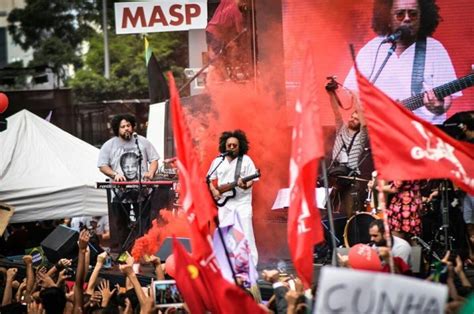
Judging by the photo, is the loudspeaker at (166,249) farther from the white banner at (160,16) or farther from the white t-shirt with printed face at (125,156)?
the white banner at (160,16)

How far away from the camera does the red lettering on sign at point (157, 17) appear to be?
17.1 metres

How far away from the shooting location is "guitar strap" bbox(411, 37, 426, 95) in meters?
14.0

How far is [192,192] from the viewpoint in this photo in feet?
28.1

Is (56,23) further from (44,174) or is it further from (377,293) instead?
(377,293)

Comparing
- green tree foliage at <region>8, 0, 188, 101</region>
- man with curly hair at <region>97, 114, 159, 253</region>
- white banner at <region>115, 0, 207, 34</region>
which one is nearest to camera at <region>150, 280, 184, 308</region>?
man with curly hair at <region>97, 114, 159, 253</region>

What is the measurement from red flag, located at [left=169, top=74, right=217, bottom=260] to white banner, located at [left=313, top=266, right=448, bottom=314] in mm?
2043

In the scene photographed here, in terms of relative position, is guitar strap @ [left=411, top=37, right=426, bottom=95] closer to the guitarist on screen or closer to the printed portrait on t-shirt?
the guitarist on screen

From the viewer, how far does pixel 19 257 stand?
1642 cm

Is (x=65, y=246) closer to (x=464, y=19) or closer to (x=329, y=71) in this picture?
(x=329, y=71)

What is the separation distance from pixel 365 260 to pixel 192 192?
140 centimetres

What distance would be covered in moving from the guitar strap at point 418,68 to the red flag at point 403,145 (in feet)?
18.6

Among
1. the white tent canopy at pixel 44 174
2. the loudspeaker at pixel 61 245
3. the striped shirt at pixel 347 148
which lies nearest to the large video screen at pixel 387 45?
the striped shirt at pixel 347 148

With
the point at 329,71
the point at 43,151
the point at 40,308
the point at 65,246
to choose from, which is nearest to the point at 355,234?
the point at 329,71

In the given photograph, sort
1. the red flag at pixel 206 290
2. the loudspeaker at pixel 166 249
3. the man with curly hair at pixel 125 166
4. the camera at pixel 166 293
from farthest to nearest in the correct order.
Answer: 1. the man with curly hair at pixel 125 166
2. the loudspeaker at pixel 166 249
3. the camera at pixel 166 293
4. the red flag at pixel 206 290
